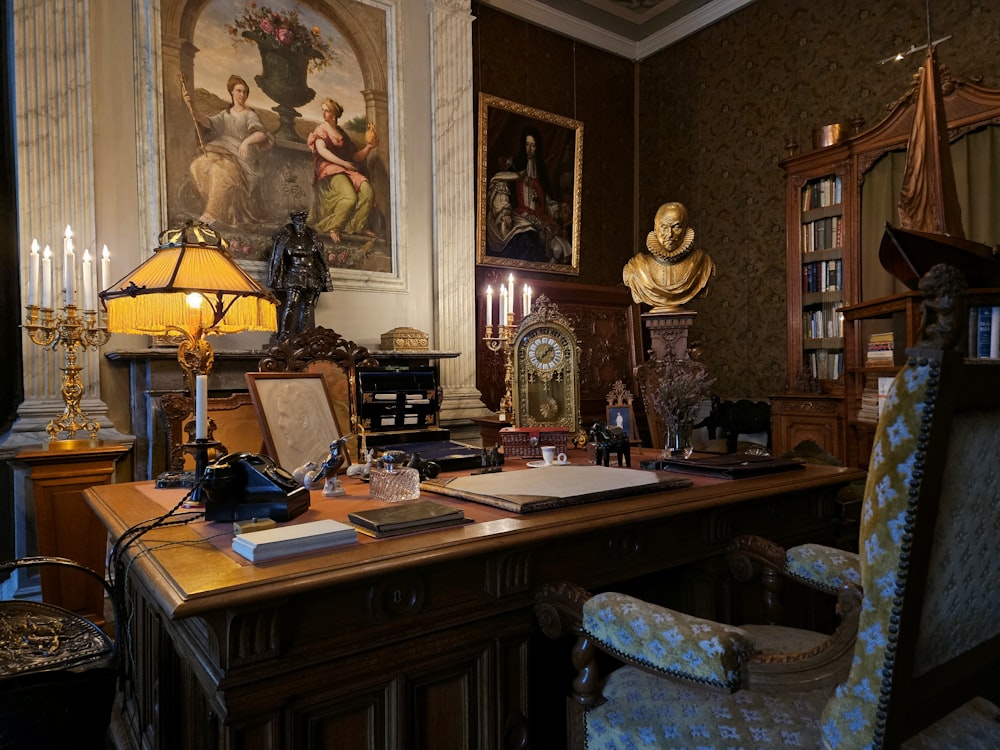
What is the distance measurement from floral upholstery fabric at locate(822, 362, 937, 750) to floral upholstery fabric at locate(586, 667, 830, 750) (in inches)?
10.4

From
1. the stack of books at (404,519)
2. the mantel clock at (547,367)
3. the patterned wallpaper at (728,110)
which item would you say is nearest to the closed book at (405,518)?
the stack of books at (404,519)

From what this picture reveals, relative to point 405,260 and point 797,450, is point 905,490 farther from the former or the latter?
point 405,260

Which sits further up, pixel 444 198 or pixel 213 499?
pixel 444 198

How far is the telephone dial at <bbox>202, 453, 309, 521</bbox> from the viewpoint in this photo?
1535 millimetres

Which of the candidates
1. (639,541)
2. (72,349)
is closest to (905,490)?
(639,541)

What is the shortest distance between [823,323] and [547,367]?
3.15 m

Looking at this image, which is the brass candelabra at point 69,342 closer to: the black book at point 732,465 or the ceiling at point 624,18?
the black book at point 732,465

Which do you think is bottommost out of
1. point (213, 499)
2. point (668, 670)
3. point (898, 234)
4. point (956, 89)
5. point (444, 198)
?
point (668, 670)

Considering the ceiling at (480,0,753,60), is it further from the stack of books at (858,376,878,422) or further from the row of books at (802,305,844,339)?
the stack of books at (858,376,878,422)

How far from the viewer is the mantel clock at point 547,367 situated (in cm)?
285

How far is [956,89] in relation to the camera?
409 centimetres

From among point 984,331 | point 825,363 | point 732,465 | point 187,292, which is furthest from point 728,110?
point 187,292

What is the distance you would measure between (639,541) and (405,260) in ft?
12.6

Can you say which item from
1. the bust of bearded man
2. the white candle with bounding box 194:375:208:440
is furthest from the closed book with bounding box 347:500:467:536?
the bust of bearded man
